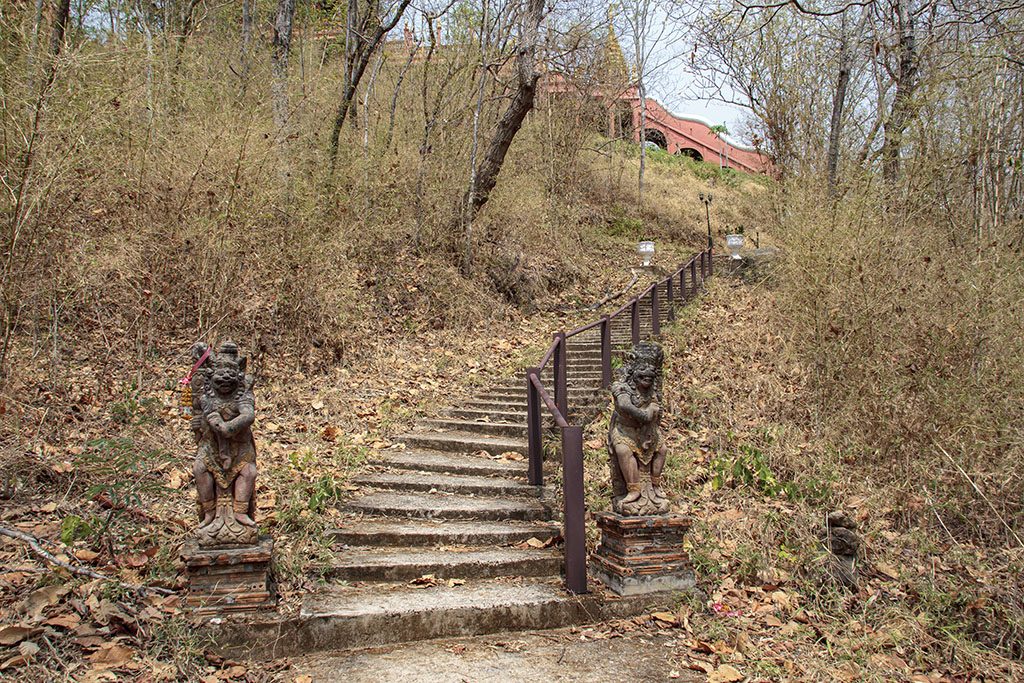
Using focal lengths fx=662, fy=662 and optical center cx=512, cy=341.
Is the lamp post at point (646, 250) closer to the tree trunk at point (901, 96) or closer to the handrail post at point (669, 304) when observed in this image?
the handrail post at point (669, 304)

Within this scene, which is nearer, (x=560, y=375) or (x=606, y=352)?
(x=560, y=375)

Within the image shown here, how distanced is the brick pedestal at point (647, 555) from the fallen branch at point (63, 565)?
279cm

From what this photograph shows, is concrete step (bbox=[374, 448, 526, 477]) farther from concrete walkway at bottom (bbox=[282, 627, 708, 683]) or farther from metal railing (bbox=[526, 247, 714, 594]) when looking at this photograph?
concrete walkway at bottom (bbox=[282, 627, 708, 683])

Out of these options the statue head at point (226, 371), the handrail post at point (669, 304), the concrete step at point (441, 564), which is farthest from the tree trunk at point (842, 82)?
the statue head at point (226, 371)

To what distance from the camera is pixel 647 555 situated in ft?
14.5

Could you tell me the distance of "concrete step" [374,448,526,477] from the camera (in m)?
6.23

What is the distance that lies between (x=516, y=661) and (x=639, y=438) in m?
1.67

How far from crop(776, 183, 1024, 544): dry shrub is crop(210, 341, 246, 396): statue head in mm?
5376

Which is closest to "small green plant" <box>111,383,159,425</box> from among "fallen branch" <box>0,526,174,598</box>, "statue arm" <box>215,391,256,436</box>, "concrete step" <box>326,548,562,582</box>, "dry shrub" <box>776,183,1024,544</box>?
"fallen branch" <box>0,526,174,598</box>

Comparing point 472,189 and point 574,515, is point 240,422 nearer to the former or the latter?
point 574,515

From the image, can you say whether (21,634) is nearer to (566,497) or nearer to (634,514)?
(566,497)

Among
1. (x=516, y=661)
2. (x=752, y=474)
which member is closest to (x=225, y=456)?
(x=516, y=661)

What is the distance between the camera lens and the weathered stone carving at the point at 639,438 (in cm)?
452

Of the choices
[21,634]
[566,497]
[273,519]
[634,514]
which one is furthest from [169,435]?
[634,514]
